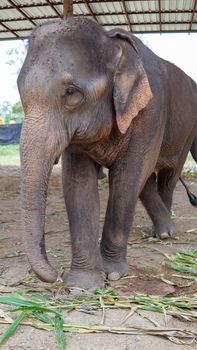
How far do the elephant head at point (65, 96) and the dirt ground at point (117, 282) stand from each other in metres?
0.41

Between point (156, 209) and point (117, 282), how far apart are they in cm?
171

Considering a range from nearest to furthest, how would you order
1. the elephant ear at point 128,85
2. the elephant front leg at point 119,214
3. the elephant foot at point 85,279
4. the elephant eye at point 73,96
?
the elephant eye at point 73,96
the elephant ear at point 128,85
the elephant foot at point 85,279
the elephant front leg at point 119,214

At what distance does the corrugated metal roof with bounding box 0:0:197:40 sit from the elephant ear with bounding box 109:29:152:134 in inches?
290

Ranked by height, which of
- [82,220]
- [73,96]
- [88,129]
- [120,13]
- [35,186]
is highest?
[120,13]

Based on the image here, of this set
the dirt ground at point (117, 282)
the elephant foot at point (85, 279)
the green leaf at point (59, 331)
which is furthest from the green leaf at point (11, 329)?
the elephant foot at point (85, 279)

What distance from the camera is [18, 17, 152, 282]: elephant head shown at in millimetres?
3045

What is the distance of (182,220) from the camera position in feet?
22.2

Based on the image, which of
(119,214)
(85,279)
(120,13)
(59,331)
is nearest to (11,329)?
(59,331)

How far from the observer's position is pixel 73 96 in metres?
3.20

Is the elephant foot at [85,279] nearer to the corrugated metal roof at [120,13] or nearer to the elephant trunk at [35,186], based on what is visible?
the elephant trunk at [35,186]

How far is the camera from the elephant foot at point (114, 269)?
3.90 metres

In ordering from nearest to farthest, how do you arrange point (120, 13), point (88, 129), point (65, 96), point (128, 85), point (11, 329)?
point (11, 329) → point (65, 96) → point (88, 129) → point (128, 85) → point (120, 13)

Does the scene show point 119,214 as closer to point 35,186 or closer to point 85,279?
point 85,279

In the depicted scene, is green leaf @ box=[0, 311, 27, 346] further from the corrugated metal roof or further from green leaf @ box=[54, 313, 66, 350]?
the corrugated metal roof
